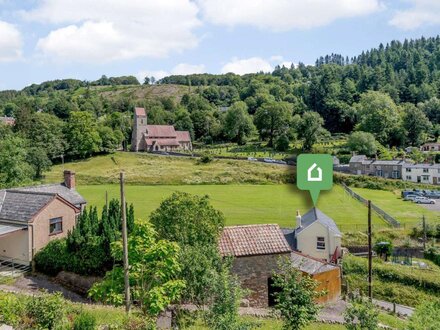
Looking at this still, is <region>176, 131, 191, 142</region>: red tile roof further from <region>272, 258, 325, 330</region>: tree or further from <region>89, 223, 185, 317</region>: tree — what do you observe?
<region>272, 258, 325, 330</region>: tree

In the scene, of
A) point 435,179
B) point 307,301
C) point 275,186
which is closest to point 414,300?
point 307,301

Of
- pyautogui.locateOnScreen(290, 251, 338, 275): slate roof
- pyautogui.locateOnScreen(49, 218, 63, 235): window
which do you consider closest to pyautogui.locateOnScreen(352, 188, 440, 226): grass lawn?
pyautogui.locateOnScreen(290, 251, 338, 275): slate roof

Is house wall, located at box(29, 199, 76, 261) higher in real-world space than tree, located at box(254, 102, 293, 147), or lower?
lower

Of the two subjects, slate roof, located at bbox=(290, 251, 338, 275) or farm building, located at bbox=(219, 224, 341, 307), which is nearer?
farm building, located at bbox=(219, 224, 341, 307)

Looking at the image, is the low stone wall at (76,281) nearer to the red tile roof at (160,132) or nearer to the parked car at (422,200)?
the parked car at (422,200)

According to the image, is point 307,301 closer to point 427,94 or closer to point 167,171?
point 167,171

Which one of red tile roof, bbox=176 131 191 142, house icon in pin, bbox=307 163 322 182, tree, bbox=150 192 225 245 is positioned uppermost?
red tile roof, bbox=176 131 191 142

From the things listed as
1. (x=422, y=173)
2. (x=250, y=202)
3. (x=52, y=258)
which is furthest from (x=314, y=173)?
(x=422, y=173)
